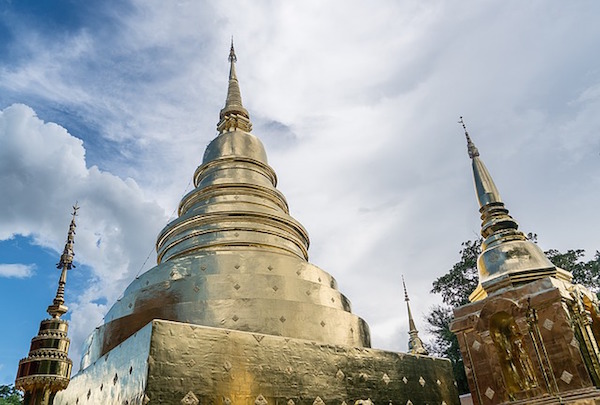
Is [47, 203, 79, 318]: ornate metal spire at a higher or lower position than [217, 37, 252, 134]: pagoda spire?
lower

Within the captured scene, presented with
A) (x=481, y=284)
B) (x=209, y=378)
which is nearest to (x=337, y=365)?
(x=209, y=378)

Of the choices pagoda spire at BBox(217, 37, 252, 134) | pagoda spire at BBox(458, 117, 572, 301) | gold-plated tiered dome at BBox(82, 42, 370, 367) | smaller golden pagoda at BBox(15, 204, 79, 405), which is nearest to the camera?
smaller golden pagoda at BBox(15, 204, 79, 405)

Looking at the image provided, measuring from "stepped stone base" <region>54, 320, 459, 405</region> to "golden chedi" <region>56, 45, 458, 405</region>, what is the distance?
1cm

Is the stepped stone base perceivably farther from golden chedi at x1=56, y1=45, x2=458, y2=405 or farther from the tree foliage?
the tree foliage

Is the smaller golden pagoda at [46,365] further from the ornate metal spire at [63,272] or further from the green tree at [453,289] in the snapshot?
the green tree at [453,289]

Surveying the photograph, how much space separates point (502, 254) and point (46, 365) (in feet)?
25.9

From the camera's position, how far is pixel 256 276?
7.54 meters

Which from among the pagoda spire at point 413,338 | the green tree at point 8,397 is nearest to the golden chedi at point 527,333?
the pagoda spire at point 413,338

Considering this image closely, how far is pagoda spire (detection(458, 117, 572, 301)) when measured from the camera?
850cm

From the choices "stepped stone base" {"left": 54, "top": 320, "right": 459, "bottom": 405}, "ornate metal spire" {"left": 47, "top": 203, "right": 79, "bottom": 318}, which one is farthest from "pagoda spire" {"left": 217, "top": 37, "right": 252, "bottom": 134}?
"stepped stone base" {"left": 54, "top": 320, "right": 459, "bottom": 405}

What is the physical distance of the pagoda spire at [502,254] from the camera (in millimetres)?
8500

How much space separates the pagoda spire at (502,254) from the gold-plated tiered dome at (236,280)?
2.81 metres

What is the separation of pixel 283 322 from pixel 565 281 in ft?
17.2

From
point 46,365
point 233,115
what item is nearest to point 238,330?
point 46,365
